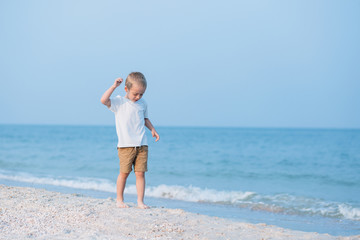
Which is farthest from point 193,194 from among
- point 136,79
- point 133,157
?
point 136,79

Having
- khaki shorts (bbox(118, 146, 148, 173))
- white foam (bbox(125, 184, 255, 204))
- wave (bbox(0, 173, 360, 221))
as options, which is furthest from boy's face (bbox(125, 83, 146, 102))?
white foam (bbox(125, 184, 255, 204))

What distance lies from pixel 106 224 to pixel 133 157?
1.08 metres

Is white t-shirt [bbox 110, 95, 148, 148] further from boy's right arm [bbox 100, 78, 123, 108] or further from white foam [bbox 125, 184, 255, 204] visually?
white foam [bbox 125, 184, 255, 204]

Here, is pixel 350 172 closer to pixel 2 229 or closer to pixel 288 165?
pixel 288 165

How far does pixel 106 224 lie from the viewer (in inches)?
156

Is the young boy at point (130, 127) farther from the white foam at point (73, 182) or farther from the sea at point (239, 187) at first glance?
the white foam at point (73, 182)

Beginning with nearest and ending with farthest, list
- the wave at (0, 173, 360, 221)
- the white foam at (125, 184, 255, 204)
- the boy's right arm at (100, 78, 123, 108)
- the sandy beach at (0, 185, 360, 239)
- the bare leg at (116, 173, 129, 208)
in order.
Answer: the sandy beach at (0, 185, 360, 239)
the boy's right arm at (100, 78, 123, 108)
the bare leg at (116, 173, 129, 208)
the wave at (0, 173, 360, 221)
the white foam at (125, 184, 255, 204)

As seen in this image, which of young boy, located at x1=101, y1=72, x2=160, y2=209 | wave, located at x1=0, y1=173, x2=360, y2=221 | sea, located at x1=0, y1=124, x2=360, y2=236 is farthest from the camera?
wave, located at x1=0, y1=173, x2=360, y2=221

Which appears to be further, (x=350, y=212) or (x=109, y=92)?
(x=350, y=212)

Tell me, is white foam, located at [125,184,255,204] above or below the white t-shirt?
below

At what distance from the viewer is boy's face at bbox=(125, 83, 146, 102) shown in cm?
462

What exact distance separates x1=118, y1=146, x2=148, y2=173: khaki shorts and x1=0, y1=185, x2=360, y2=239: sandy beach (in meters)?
0.51

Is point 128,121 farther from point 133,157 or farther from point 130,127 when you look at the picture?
point 133,157

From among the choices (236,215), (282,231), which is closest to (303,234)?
(282,231)
